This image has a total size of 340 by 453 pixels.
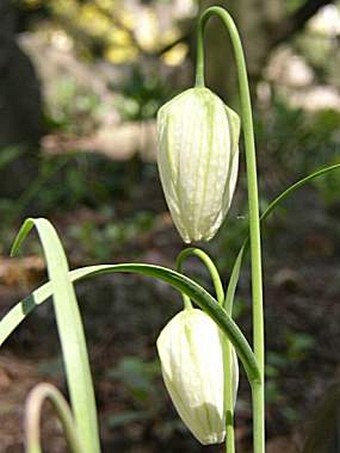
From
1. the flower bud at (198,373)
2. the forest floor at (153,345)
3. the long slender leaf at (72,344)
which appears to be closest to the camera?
the long slender leaf at (72,344)

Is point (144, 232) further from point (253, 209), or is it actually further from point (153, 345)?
point (253, 209)

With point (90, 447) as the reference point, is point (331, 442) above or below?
below

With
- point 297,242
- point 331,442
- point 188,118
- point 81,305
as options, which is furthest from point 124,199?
point 188,118

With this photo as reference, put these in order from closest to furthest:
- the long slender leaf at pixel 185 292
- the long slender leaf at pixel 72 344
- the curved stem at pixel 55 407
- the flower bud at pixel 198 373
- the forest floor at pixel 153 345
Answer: the curved stem at pixel 55 407 → the long slender leaf at pixel 72 344 → the long slender leaf at pixel 185 292 → the flower bud at pixel 198 373 → the forest floor at pixel 153 345

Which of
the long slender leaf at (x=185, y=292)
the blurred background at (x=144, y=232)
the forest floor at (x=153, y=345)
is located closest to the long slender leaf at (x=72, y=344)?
the long slender leaf at (x=185, y=292)

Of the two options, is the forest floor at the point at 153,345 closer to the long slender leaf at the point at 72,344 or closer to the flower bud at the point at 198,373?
the flower bud at the point at 198,373

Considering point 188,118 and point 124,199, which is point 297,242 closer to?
point 124,199

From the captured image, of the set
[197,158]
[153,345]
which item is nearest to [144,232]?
[153,345]

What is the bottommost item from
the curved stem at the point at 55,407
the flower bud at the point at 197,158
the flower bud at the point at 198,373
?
the flower bud at the point at 198,373
